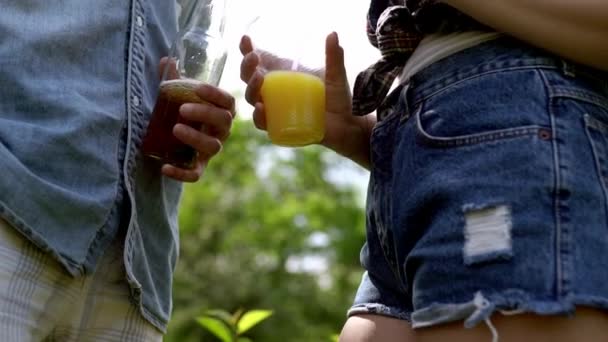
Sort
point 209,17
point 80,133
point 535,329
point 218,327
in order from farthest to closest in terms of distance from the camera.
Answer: point 218,327 → point 209,17 → point 80,133 → point 535,329

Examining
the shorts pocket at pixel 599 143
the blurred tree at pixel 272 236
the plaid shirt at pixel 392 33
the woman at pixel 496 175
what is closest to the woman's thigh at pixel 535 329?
the woman at pixel 496 175

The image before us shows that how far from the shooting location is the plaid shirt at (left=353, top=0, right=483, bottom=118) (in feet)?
5.08

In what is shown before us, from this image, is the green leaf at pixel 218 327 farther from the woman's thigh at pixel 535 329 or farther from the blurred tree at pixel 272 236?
the blurred tree at pixel 272 236

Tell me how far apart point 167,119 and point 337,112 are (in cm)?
35

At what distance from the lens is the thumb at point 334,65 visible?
190cm

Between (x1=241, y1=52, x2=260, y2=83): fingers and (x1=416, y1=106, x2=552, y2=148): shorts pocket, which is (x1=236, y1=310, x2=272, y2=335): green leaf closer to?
(x1=241, y1=52, x2=260, y2=83): fingers

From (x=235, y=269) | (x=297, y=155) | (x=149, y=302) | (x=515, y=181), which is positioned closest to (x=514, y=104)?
(x=515, y=181)

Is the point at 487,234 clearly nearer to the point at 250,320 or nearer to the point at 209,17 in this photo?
the point at 209,17

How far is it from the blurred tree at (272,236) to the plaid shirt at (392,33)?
41.6 feet

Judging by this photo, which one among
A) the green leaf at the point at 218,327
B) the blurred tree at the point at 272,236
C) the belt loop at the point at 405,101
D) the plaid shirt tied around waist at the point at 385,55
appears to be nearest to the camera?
the belt loop at the point at 405,101

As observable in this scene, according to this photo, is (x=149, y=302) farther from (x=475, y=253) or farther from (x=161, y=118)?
(x=475, y=253)

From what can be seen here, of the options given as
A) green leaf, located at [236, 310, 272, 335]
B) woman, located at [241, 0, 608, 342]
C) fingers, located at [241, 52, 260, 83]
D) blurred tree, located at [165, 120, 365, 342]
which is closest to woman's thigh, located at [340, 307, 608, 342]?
woman, located at [241, 0, 608, 342]

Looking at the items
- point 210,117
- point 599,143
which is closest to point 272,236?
point 210,117

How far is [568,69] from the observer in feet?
4.68
